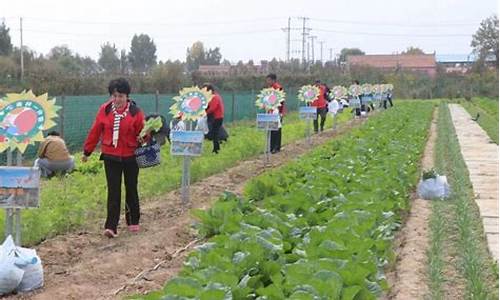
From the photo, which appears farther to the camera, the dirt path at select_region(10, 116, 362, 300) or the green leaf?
the dirt path at select_region(10, 116, 362, 300)

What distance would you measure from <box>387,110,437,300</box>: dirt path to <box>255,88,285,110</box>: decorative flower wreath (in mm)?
4495

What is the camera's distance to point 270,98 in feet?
44.6

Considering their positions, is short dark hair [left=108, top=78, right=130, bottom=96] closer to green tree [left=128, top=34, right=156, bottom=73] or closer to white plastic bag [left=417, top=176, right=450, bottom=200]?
white plastic bag [left=417, top=176, right=450, bottom=200]

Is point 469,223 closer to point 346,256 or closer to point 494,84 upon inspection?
A: point 346,256

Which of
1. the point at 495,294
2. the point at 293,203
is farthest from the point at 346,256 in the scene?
the point at 293,203

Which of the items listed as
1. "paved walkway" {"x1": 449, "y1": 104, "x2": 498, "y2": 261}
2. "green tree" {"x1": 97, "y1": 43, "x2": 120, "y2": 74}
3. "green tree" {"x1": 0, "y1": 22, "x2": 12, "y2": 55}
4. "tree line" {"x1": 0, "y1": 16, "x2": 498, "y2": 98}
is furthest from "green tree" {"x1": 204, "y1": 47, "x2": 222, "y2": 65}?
"paved walkway" {"x1": 449, "y1": 104, "x2": 498, "y2": 261}

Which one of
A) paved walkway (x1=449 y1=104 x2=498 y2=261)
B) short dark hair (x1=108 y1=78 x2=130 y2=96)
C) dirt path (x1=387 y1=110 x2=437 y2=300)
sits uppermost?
short dark hair (x1=108 y1=78 x2=130 y2=96)

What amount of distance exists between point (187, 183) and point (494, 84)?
53891 mm

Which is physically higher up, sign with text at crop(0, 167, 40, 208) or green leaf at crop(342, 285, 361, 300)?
sign with text at crop(0, 167, 40, 208)

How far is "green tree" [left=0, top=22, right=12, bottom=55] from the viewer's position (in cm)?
3834

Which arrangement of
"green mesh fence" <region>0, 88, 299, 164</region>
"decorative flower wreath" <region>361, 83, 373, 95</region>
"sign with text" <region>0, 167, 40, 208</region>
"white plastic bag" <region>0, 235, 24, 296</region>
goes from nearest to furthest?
"white plastic bag" <region>0, 235, 24, 296</region> → "sign with text" <region>0, 167, 40, 208</region> → "green mesh fence" <region>0, 88, 299, 164</region> → "decorative flower wreath" <region>361, 83, 373, 95</region>

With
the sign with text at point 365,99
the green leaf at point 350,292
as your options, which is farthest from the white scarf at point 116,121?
the sign with text at point 365,99

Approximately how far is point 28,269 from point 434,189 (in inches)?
229

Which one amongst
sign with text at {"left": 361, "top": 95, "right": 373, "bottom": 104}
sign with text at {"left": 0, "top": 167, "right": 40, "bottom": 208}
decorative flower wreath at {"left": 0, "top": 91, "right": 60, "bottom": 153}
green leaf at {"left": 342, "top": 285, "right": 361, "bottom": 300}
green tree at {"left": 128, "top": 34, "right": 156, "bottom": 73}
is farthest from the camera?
green tree at {"left": 128, "top": 34, "right": 156, "bottom": 73}
